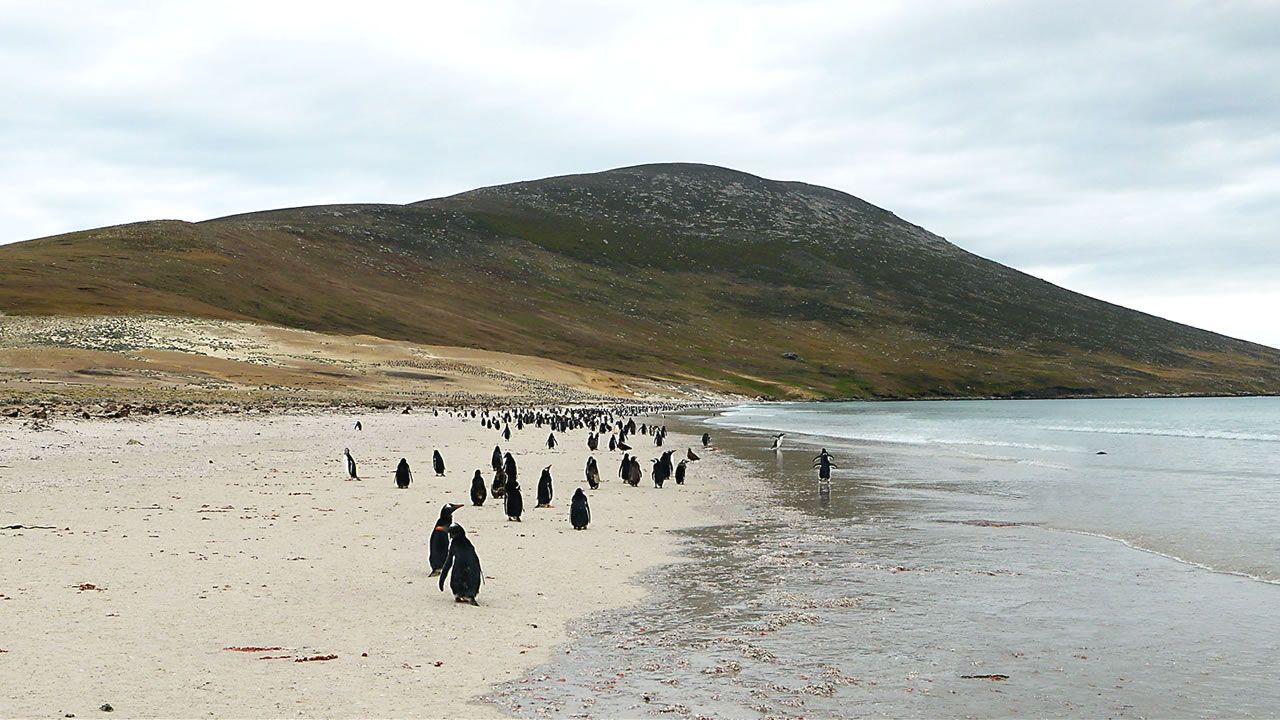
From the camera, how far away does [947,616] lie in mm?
12406

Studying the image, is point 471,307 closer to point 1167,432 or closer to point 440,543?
point 1167,432

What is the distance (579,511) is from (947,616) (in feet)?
25.8

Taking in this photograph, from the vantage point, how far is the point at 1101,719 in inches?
345

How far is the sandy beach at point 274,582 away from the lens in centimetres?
870

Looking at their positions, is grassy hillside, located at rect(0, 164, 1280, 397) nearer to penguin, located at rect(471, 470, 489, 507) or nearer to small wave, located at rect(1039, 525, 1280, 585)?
penguin, located at rect(471, 470, 489, 507)

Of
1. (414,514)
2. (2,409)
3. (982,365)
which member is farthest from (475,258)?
(414,514)

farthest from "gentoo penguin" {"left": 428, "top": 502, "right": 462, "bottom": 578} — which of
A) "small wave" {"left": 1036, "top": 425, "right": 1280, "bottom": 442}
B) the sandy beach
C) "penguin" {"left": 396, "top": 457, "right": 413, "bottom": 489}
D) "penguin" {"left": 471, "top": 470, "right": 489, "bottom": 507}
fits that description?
"small wave" {"left": 1036, "top": 425, "right": 1280, "bottom": 442}

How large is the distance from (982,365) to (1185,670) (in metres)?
188

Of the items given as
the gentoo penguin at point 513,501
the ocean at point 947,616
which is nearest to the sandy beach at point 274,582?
the gentoo penguin at point 513,501

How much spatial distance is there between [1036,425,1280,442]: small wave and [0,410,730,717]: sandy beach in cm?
4710

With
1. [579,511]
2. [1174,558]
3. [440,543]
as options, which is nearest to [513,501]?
[579,511]

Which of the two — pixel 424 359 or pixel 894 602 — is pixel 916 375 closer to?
pixel 424 359

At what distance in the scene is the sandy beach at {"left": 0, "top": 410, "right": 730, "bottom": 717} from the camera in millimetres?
8695

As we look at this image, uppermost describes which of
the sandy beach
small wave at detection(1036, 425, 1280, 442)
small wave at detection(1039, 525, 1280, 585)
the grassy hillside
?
the grassy hillside
